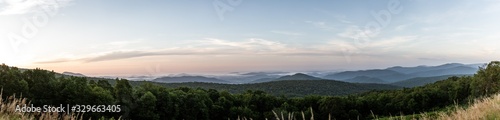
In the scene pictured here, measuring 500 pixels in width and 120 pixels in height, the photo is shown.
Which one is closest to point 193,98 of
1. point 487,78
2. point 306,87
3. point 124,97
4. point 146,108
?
point 146,108

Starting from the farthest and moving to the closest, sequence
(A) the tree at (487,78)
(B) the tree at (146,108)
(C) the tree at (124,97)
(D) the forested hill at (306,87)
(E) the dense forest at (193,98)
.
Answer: (D) the forested hill at (306,87), (A) the tree at (487,78), (B) the tree at (146,108), (C) the tree at (124,97), (E) the dense forest at (193,98)

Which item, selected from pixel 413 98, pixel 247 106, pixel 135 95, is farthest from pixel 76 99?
pixel 413 98

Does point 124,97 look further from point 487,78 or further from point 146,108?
point 487,78

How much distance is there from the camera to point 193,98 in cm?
6109

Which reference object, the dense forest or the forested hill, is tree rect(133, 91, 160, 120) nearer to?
the dense forest

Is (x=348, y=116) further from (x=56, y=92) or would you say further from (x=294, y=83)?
(x=294, y=83)

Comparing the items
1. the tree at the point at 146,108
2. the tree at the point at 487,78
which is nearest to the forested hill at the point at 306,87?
the tree at the point at 487,78

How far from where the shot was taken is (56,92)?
4566cm

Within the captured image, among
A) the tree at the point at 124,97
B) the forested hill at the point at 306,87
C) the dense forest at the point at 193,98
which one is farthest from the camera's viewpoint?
the forested hill at the point at 306,87

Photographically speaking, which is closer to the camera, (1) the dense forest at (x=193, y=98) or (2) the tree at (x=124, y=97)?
(1) the dense forest at (x=193, y=98)

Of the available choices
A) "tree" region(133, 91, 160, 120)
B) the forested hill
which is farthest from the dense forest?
the forested hill

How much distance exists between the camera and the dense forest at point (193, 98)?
1801 inches

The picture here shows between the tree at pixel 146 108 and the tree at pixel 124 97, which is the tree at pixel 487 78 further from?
the tree at pixel 124 97

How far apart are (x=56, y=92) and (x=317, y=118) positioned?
4775cm
